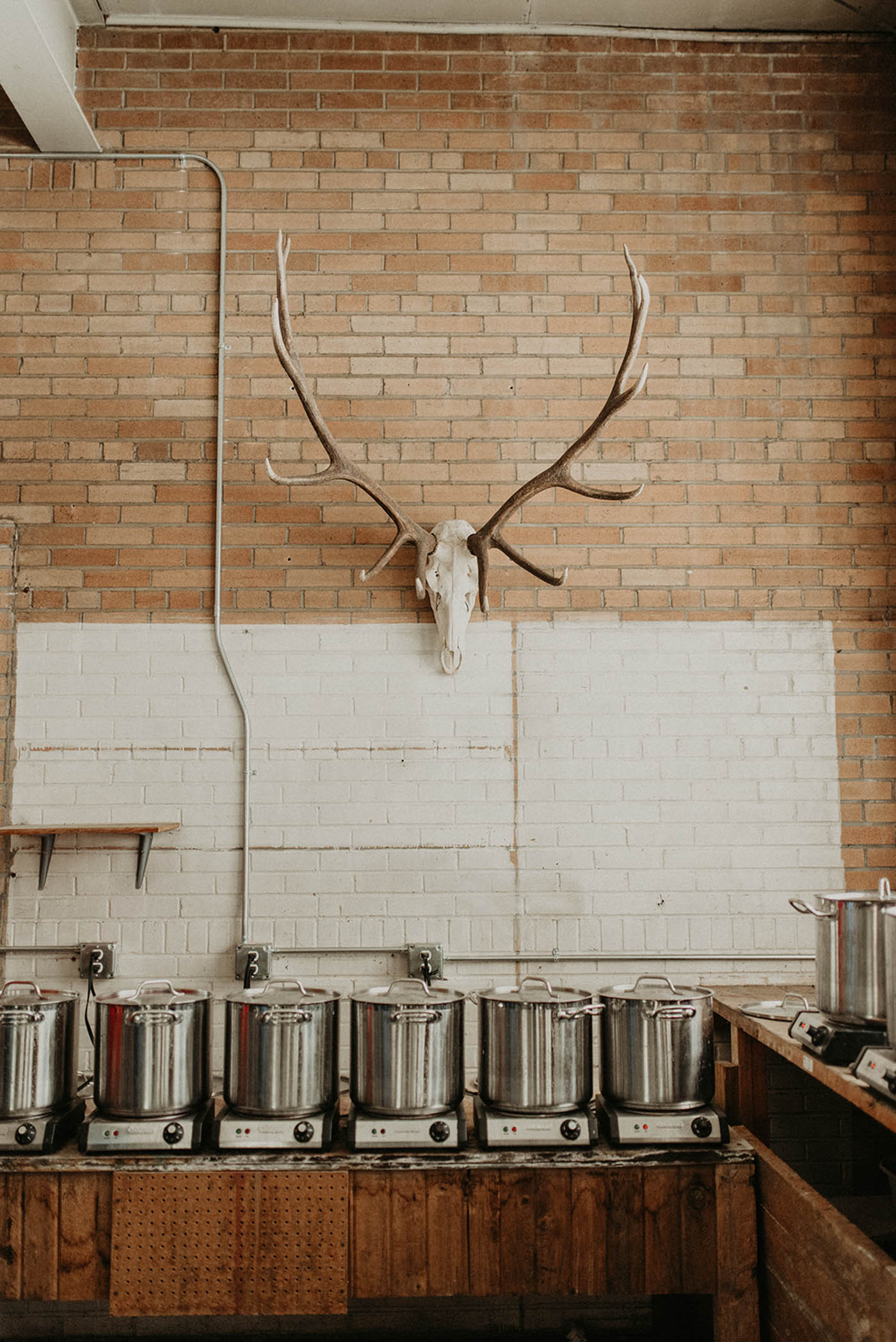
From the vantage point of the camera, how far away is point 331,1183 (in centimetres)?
274

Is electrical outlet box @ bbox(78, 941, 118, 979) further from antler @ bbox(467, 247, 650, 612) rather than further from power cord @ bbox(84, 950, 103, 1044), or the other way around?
antler @ bbox(467, 247, 650, 612)

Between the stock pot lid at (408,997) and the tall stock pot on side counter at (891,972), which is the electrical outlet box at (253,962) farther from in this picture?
the tall stock pot on side counter at (891,972)

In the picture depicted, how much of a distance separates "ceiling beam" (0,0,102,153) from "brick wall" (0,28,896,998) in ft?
0.32

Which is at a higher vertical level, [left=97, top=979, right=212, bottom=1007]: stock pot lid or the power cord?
[left=97, top=979, right=212, bottom=1007]: stock pot lid

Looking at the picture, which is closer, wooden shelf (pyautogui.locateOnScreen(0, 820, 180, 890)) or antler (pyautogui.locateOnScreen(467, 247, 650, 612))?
antler (pyautogui.locateOnScreen(467, 247, 650, 612))

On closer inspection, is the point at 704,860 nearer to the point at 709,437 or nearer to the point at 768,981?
the point at 768,981

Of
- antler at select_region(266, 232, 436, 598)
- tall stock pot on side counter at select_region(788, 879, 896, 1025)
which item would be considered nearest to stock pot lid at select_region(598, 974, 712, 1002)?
tall stock pot on side counter at select_region(788, 879, 896, 1025)

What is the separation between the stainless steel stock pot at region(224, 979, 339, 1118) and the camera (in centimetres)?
280

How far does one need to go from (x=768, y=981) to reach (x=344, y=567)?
6.71 feet

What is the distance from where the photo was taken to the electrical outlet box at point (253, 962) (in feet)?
11.6

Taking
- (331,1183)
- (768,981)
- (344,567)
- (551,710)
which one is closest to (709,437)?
(551,710)

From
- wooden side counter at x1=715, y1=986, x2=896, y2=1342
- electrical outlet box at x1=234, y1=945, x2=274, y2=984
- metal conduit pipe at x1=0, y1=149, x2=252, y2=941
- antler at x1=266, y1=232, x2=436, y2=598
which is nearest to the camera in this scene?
wooden side counter at x1=715, y1=986, x2=896, y2=1342

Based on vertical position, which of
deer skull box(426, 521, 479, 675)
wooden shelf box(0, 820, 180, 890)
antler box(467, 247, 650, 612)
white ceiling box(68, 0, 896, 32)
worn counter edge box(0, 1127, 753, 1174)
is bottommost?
worn counter edge box(0, 1127, 753, 1174)

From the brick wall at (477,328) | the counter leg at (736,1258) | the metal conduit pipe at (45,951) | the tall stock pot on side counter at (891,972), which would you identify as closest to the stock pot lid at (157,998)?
the metal conduit pipe at (45,951)
